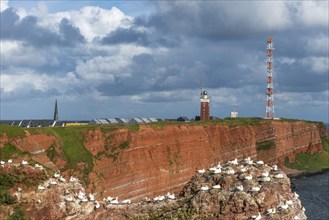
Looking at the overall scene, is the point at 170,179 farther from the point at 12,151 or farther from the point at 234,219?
the point at 234,219

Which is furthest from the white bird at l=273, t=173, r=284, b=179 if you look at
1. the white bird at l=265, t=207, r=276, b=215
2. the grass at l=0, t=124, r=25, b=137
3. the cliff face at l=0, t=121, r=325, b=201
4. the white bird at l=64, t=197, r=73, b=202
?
the grass at l=0, t=124, r=25, b=137

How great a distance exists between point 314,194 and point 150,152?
43.9 metres

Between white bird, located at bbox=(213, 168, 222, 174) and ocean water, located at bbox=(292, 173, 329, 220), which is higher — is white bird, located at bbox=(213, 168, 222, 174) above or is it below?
above

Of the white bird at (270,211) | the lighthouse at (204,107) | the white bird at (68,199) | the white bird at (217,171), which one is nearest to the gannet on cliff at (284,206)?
the white bird at (270,211)

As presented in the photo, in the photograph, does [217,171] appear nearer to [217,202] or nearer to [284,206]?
[217,202]

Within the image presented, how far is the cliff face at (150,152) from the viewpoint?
316ft

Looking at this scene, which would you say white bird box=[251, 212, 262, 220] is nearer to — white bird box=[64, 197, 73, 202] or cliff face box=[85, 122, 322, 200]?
white bird box=[64, 197, 73, 202]

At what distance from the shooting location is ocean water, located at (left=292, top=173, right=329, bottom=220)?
98938 mm

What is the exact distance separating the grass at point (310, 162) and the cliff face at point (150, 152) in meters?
28.3

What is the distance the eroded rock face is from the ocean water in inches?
2097

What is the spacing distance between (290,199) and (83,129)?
66.9 m

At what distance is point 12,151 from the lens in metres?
80.8

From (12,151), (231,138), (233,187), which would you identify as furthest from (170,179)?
(233,187)

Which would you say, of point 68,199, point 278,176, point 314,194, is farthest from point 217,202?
point 314,194
